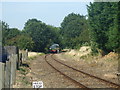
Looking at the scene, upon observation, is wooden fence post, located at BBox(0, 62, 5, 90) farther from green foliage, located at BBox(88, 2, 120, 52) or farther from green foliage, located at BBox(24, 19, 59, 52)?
green foliage, located at BBox(24, 19, 59, 52)

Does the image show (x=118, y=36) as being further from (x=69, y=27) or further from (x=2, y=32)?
(x=69, y=27)

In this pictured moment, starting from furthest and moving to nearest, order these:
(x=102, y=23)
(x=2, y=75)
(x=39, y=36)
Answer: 1. (x=39, y=36)
2. (x=102, y=23)
3. (x=2, y=75)

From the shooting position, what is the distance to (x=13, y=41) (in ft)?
227

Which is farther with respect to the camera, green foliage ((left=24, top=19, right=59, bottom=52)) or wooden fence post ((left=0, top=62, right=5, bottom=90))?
green foliage ((left=24, top=19, right=59, bottom=52))

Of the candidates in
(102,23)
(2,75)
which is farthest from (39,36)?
(2,75)

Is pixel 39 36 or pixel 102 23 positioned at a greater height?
pixel 39 36

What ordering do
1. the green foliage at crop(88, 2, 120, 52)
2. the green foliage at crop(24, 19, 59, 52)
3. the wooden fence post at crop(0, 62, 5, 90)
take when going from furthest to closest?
the green foliage at crop(24, 19, 59, 52), the green foliage at crop(88, 2, 120, 52), the wooden fence post at crop(0, 62, 5, 90)

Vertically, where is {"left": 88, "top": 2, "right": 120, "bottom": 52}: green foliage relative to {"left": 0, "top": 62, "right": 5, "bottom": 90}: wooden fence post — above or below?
above

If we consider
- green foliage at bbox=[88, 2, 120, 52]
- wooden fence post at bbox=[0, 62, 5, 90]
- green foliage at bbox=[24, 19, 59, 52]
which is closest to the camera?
wooden fence post at bbox=[0, 62, 5, 90]

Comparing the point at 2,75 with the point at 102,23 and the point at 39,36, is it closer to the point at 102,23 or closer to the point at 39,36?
the point at 102,23

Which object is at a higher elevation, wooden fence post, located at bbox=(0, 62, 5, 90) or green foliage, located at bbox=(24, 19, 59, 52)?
green foliage, located at bbox=(24, 19, 59, 52)

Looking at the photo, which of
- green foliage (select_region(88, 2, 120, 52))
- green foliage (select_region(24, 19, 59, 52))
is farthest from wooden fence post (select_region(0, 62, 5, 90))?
green foliage (select_region(24, 19, 59, 52))

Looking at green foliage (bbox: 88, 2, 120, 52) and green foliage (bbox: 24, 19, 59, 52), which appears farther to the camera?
green foliage (bbox: 24, 19, 59, 52)

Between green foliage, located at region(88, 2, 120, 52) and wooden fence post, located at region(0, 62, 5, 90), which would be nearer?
wooden fence post, located at region(0, 62, 5, 90)
